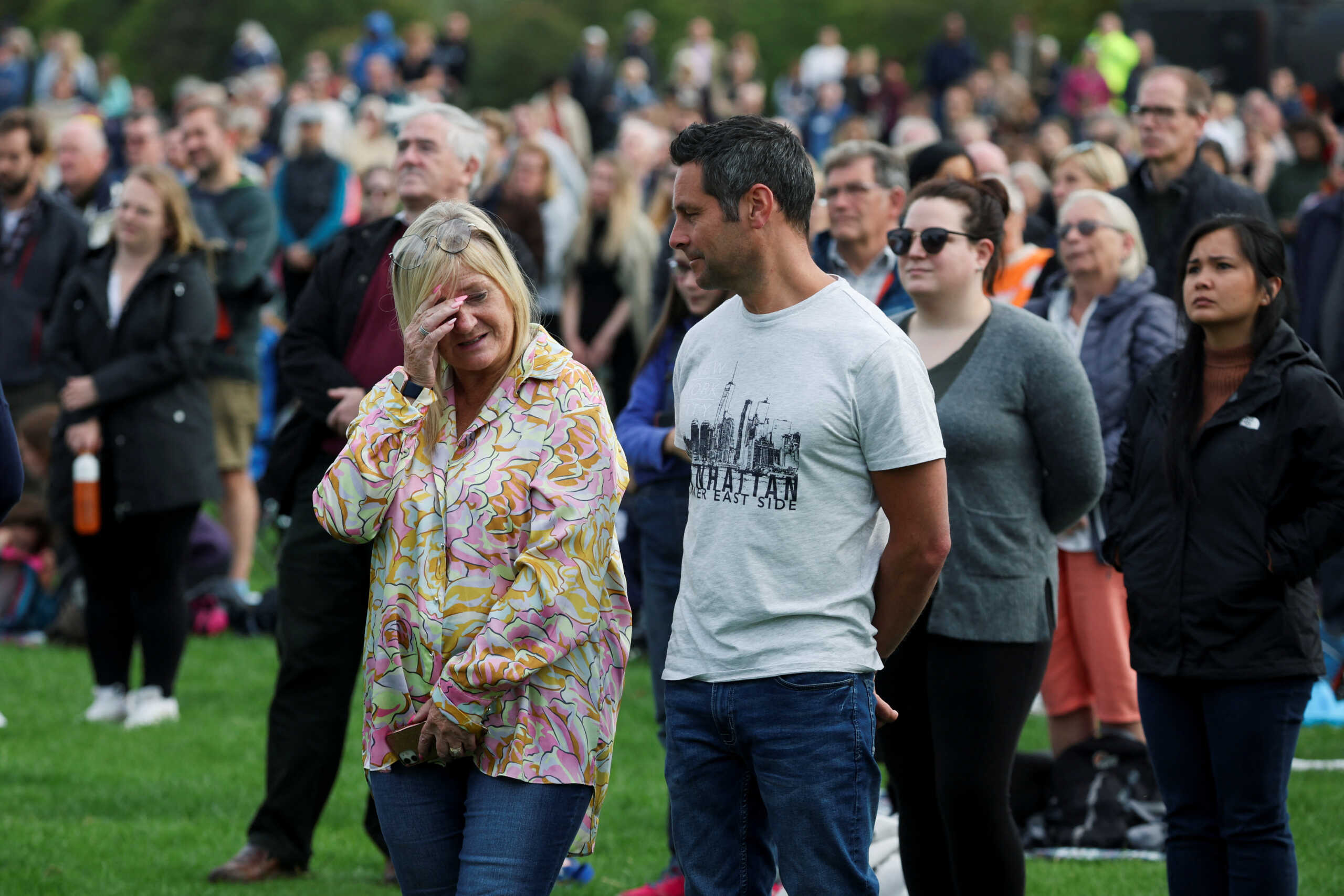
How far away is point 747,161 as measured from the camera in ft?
11.1

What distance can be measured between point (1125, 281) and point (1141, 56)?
14609 mm

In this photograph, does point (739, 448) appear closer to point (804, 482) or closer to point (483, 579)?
Answer: point (804, 482)

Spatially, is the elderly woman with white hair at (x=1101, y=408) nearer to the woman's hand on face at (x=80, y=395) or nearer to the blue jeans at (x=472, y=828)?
the blue jeans at (x=472, y=828)

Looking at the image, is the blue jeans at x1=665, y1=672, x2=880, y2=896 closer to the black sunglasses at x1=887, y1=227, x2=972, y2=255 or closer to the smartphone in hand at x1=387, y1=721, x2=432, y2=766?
the smartphone in hand at x1=387, y1=721, x2=432, y2=766

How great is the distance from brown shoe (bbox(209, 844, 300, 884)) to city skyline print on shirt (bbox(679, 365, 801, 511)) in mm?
2708

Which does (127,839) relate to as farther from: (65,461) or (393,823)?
(393,823)

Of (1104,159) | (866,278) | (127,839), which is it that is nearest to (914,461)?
(866,278)

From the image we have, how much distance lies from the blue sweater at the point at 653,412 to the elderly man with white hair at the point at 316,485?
0.74 m

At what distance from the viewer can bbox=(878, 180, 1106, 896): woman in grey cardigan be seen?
437cm

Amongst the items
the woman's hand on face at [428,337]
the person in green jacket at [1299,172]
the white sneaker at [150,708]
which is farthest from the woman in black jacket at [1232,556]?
the person in green jacket at [1299,172]

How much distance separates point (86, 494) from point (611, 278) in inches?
173

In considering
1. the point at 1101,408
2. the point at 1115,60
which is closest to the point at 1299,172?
the point at 1101,408

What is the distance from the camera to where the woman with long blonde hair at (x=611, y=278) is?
35.8 feet

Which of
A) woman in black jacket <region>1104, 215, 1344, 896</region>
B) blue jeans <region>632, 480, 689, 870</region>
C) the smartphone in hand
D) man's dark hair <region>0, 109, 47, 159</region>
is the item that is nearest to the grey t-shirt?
the smartphone in hand
